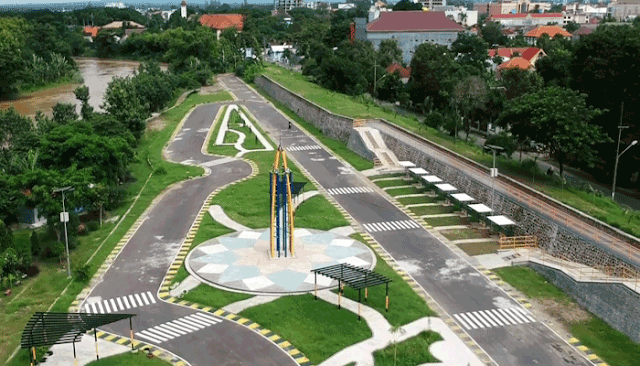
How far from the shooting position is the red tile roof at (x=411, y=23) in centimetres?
17200

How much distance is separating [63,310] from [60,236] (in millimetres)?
11230

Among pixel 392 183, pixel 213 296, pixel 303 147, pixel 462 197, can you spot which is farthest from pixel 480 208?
pixel 303 147

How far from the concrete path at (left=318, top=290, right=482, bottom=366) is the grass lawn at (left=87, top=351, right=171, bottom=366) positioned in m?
7.64

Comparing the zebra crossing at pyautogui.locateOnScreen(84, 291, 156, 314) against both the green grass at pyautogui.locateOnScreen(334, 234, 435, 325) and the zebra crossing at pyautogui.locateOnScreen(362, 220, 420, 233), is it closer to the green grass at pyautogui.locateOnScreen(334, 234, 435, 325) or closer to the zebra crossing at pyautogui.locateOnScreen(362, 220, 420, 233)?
the green grass at pyautogui.locateOnScreen(334, 234, 435, 325)

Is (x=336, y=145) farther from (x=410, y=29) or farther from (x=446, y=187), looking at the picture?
(x=410, y=29)

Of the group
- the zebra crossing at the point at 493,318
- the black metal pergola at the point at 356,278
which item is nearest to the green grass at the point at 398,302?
the black metal pergola at the point at 356,278

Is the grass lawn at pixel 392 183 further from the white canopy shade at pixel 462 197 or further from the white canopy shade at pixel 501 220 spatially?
the white canopy shade at pixel 501 220

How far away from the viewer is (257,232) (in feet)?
157

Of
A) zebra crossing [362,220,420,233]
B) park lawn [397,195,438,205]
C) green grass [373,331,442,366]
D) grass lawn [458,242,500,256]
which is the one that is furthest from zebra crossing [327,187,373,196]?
green grass [373,331,442,366]

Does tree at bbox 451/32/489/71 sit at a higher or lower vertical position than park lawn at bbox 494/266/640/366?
higher

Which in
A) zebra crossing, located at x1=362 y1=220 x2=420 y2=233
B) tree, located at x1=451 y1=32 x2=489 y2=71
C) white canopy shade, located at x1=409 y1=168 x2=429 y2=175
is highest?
tree, located at x1=451 y1=32 x2=489 y2=71

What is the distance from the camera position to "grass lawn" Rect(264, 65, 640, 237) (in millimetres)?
46219

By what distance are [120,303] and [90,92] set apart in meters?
104

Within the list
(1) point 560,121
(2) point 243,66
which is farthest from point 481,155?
(2) point 243,66
